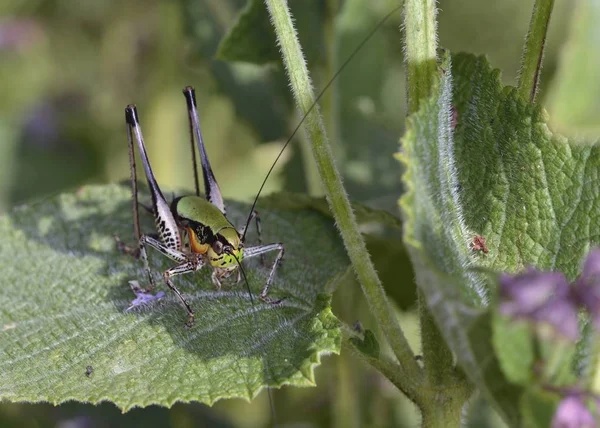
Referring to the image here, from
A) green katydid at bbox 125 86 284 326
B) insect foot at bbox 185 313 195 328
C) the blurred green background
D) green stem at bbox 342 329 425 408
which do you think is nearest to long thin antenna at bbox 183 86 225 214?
green katydid at bbox 125 86 284 326

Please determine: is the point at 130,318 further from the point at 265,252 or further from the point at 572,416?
the point at 572,416

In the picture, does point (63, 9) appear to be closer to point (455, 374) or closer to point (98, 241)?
point (98, 241)

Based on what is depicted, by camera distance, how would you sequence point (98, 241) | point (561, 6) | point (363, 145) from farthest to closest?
point (561, 6)
point (363, 145)
point (98, 241)

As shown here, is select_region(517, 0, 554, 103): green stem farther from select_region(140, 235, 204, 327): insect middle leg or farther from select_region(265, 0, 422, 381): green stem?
select_region(140, 235, 204, 327): insect middle leg

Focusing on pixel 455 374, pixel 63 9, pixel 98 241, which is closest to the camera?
pixel 455 374

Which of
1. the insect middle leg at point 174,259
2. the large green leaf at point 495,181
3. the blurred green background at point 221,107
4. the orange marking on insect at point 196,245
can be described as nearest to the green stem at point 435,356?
the large green leaf at point 495,181

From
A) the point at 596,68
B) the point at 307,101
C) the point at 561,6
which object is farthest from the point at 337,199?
the point at 561,6

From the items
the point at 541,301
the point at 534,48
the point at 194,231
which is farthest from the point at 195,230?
the point at 541,301
